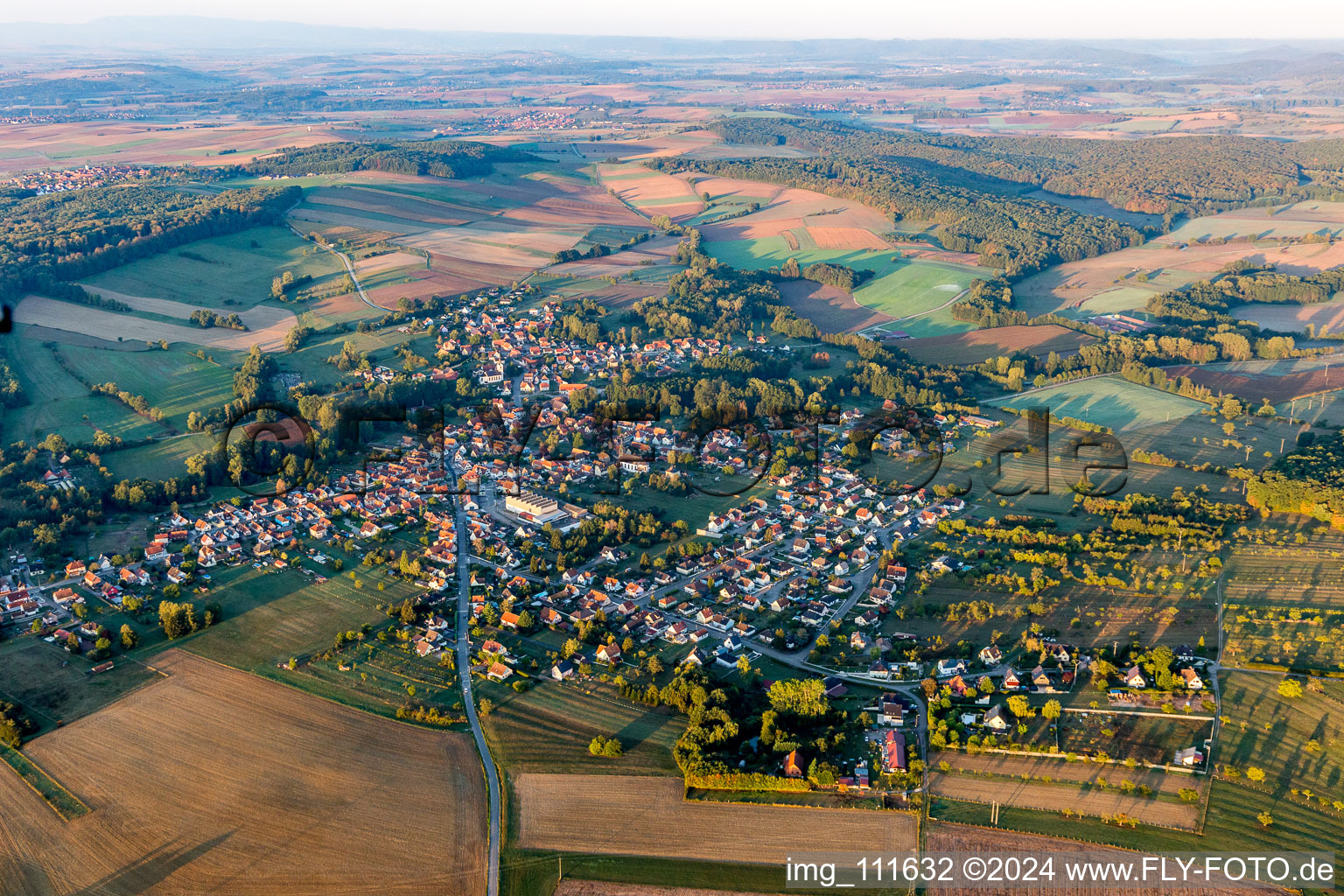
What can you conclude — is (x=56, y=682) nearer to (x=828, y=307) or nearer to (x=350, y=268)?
(x=350, y=268)

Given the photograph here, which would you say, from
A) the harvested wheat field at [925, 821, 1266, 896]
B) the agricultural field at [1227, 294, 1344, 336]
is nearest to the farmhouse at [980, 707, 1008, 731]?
the harvested wheat field at [925, 821, 1266, 896]

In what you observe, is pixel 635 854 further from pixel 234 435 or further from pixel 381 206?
pixel 381 206

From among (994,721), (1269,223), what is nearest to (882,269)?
(1269,223)

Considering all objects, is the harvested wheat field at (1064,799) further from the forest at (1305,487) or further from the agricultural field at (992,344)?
the agricultural field at (992,344)

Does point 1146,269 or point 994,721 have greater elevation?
point 1146,269

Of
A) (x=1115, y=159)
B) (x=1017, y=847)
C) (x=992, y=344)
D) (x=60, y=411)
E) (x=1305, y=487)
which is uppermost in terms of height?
(x=1115, y=159)

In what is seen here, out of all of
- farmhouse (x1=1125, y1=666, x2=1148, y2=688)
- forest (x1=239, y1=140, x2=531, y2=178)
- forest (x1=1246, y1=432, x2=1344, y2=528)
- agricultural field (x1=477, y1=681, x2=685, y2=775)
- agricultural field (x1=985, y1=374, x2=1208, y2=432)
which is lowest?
agricultural field (x1=477, y1=681, x2=685, y2=775)

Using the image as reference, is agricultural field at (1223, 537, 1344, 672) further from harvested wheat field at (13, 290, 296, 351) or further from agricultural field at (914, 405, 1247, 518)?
harvested wheat field at (13, 290, 296, 351)
